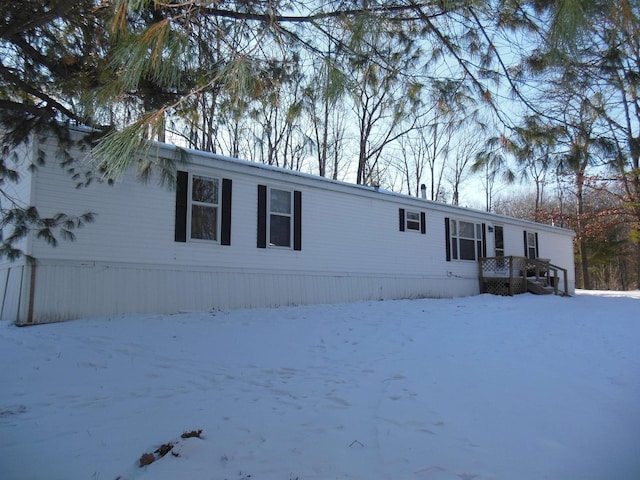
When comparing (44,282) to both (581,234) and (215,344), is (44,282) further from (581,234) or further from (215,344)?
(581,234)

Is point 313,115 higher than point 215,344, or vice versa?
point 313,115

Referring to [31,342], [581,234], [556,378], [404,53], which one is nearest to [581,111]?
[404,53]

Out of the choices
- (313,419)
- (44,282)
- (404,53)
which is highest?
(404,53)

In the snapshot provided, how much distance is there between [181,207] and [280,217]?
2.32 metres

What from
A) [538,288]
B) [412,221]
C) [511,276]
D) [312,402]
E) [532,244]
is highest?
[412,221]

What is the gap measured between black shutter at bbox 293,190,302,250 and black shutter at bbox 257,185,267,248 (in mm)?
787

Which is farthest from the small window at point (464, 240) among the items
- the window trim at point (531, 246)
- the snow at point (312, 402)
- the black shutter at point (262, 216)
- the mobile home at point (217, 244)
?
the snow at point (312, 402)

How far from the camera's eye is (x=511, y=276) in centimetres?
1388

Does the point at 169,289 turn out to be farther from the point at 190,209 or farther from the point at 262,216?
the point at 262,216

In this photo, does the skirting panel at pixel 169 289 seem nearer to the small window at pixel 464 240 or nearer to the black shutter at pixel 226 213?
the black shutter at pixel 226 213

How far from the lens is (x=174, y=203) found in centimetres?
841

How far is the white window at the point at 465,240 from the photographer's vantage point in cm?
1431

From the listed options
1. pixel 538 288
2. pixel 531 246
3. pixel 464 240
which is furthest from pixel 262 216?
pixel 531 246

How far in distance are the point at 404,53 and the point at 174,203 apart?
214 inches
